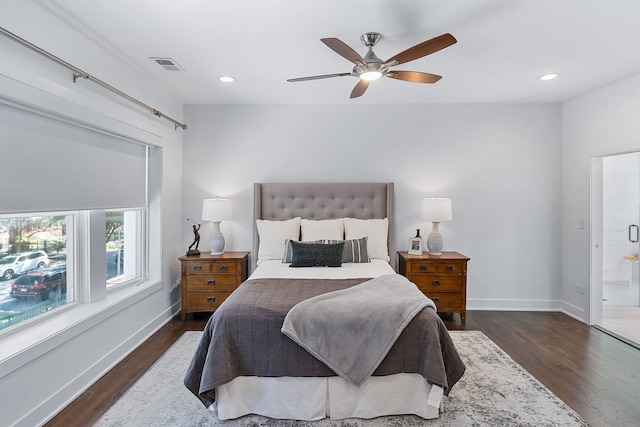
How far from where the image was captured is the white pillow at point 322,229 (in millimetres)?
3934

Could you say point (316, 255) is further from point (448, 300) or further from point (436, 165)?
point (436, 165)

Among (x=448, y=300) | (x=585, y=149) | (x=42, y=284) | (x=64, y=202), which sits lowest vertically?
(x=448, y=300)

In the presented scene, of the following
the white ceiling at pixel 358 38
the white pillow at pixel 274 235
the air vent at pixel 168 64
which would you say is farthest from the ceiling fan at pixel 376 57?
the white pillow at pixel 274 235

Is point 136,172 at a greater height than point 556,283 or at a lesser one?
greater

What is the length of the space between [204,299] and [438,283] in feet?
8.79

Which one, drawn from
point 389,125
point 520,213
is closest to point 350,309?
point 389,125

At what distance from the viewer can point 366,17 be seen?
227 centimetres

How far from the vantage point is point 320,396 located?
211 centimetres

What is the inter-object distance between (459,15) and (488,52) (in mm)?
745

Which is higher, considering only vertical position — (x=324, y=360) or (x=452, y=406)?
(x=324, y=360)

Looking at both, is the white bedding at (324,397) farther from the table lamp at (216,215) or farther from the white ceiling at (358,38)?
the white ceiling at (358,38)

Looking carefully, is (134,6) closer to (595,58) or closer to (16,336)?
(16,336)

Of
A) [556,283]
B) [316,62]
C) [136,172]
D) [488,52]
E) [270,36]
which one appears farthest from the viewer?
[556,283]

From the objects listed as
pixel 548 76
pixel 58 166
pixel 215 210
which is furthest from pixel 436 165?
pixel 58 166
